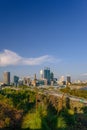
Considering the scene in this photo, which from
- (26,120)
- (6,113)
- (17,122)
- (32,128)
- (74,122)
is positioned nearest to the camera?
(32,128)

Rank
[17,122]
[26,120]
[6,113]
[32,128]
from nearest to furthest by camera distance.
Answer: [32,128], [26,120], [17,122], [6,113]

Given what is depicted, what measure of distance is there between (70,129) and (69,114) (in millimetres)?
2052

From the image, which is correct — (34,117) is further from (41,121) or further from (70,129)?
(70,129)

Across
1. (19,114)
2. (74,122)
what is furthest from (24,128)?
(74,122)

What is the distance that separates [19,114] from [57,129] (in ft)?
9.24

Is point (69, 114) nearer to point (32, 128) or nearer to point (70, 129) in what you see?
point (70, 129)

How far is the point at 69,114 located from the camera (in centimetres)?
1669

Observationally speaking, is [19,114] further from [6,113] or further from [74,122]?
[74,122]

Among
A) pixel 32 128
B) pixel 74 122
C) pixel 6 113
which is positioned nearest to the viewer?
pixel 32 128

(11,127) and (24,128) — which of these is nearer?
(24,128)

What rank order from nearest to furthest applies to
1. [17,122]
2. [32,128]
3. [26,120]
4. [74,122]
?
1. [32,128]
2. [26,120]
3. [17,122]
4. [74,122]

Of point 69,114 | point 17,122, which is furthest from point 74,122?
point 17,122

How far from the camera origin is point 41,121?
1243 centimetres

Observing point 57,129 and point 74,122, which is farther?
point 74,122
